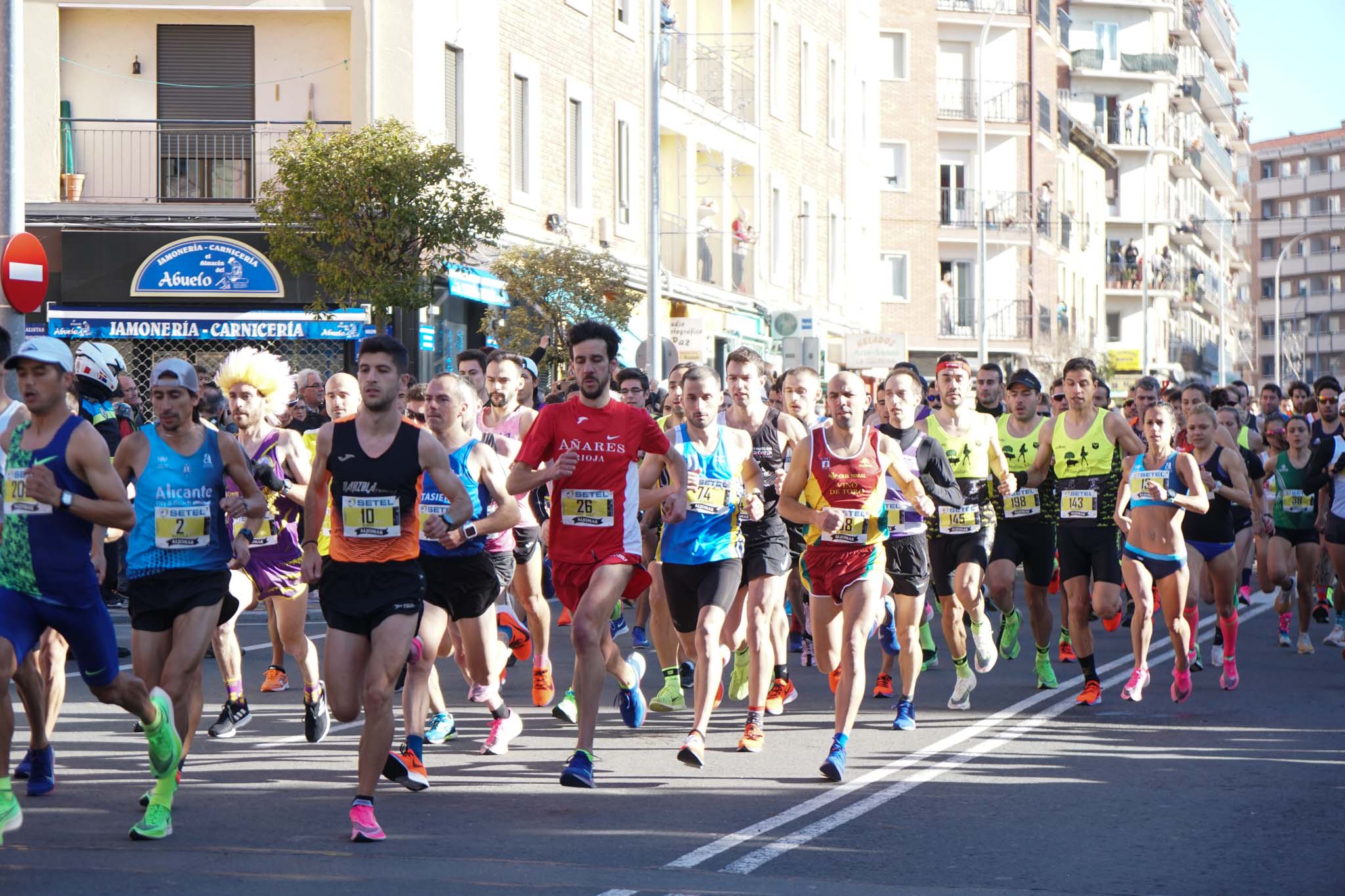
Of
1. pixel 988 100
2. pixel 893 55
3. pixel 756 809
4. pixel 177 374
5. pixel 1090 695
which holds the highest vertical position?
pixel 893 55

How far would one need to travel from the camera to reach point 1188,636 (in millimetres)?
12242

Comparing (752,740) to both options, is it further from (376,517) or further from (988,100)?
(988,100)

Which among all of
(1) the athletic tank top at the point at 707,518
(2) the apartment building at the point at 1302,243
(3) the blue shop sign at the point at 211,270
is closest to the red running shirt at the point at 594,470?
(1) the athletic tank top at the point at 707,518

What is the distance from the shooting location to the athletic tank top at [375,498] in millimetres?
8047

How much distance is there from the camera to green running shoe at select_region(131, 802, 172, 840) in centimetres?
762

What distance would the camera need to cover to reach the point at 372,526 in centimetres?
805

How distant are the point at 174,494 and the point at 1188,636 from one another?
6.72 m

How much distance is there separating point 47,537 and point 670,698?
490 centimetres

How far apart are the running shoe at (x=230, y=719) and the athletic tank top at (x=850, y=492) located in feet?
10.7

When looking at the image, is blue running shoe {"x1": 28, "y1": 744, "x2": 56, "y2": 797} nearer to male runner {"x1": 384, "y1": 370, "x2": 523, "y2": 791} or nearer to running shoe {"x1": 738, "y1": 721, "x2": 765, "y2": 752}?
male runner {"x1": 384, "y1": 370, "x2": 523, "y2": 791}

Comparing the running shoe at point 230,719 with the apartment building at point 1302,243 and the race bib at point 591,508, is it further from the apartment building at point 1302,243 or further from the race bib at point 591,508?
the apartment building at point 1302,243

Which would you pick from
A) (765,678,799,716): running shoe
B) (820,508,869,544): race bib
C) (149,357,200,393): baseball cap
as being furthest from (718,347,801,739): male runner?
(149,357,200,393): baseball cap

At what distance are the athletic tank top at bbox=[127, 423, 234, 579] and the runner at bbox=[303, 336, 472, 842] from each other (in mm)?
450

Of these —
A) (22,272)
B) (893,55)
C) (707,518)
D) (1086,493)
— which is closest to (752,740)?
(707,518)
